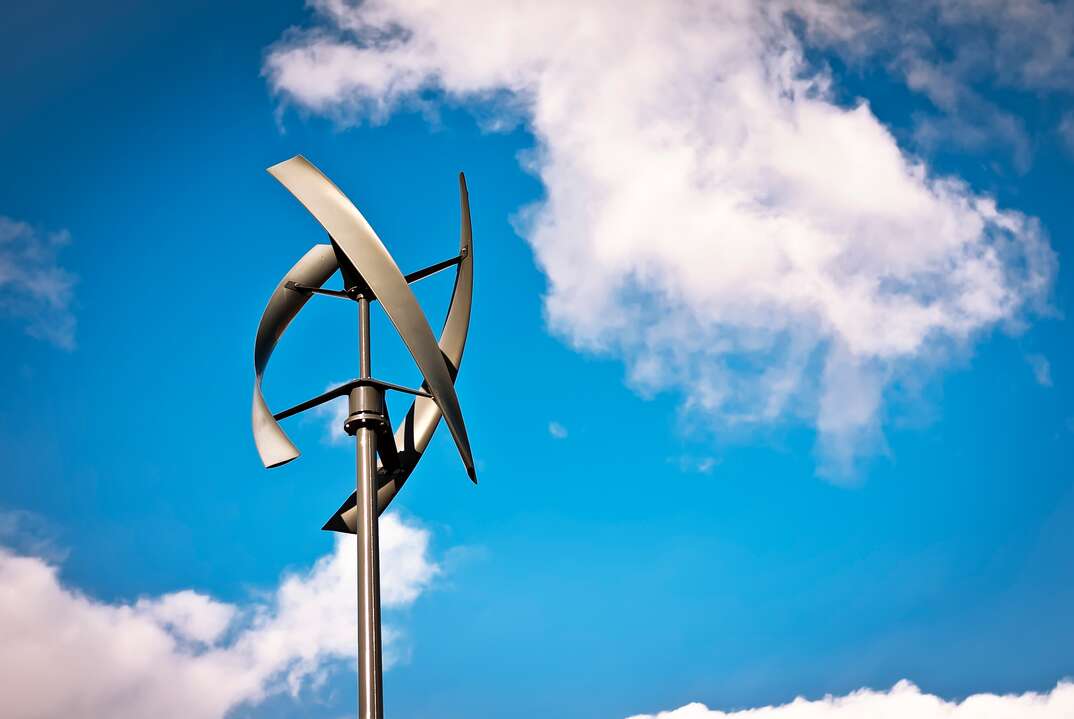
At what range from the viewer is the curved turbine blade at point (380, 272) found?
50.9ft

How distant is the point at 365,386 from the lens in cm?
1627

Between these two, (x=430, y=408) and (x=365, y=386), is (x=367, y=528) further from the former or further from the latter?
(x=430, y=408)

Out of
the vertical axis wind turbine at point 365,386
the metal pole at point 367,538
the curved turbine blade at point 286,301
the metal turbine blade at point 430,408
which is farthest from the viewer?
the curved turbine blade at point 286,301

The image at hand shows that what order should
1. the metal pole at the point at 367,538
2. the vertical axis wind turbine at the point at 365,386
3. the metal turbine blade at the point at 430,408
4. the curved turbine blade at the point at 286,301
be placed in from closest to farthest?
the metal pole at the point at 367,538 → the vertical axis wind turbine at the point at 365,386 → the metal turbine blade at the point at 430,408 → the curved turbine blade at the point at 286,301

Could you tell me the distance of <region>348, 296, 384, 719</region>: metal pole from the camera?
559 inches

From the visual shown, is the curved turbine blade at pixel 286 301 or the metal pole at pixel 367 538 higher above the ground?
the curved turbine blade at pixel 286 301

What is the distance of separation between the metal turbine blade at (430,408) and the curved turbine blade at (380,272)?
2076 millimetres

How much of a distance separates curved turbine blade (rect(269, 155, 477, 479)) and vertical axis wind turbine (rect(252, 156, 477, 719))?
2 cm

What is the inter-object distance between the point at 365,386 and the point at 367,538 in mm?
2448

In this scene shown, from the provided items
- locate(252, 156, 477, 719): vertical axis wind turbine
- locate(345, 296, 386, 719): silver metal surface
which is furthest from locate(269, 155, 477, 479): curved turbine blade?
locate(345, 296, 386, 719): silver metal surface

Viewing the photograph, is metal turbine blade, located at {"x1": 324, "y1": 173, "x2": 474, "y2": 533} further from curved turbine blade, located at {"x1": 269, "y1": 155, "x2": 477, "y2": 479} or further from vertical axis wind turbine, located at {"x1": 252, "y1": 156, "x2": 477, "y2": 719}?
curved turbine blade, located at {"x1": 269, "y1": 155, "x2": 477, "y2": 479}

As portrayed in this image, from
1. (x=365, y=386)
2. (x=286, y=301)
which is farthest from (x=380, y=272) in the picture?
(x=286, y=301)

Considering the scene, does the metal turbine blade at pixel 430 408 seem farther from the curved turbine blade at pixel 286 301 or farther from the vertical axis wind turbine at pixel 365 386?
the curved turbine blade at pixel 286 301

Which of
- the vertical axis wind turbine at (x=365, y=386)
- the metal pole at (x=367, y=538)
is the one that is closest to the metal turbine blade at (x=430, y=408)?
the vertical axis wind turbine at (x=365, y=386)
